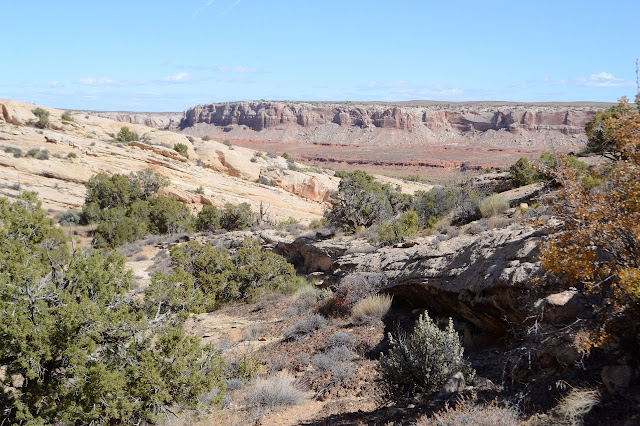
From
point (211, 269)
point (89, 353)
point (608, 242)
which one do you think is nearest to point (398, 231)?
point (211, 269)

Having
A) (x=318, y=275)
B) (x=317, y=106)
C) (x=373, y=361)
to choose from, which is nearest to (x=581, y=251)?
(x=373, y=361)

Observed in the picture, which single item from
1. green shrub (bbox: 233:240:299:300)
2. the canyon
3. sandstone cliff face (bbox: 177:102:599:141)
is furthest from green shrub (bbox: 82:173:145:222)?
sandstone cliff face (bbox: 177:102:599:141)

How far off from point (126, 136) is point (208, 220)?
67.5ft

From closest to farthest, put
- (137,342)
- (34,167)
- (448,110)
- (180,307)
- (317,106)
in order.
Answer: (137,342)
(180,307)
(34,167)
(448,110)
(317,106)

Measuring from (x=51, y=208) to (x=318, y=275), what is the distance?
16.5 meters

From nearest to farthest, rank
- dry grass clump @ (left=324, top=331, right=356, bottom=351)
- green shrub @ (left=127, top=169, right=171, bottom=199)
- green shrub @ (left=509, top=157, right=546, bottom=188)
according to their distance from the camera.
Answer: dry grass clump @ (left=324, top=331, right=356, bottom=351)
green shrub @ (left=509, top=157, right=546, bottom=188)
green shrub @ (left=127, top=169, right=171, bottom=199)

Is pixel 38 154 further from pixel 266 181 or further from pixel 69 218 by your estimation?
pixel 266 181

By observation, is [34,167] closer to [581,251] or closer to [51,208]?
[51,208]

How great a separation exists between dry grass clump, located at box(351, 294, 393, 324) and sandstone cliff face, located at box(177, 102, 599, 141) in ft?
276

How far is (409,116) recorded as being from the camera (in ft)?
338

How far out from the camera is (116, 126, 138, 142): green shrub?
131 ft

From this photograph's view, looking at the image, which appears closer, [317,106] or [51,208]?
[51,208]

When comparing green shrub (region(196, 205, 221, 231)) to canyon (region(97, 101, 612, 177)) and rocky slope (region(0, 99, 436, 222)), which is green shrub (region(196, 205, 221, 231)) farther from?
canyon (region(97, 101, 612, 177))

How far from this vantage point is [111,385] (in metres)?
4.82
